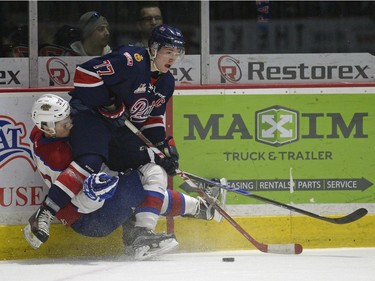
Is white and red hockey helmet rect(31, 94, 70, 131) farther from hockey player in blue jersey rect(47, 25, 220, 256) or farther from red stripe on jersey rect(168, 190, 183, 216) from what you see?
red stripe on jersey rect(168, 190, 183, 216)

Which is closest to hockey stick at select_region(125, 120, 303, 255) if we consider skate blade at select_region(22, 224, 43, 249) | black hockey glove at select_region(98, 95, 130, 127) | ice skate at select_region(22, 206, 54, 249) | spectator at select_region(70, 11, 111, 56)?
black hockey glove at select_region(98, 95, 130, 127)

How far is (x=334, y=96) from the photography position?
19.7 ft

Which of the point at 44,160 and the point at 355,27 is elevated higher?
the point at 355,27

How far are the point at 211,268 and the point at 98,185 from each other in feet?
2.21

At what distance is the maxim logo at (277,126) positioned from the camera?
19.6 ft

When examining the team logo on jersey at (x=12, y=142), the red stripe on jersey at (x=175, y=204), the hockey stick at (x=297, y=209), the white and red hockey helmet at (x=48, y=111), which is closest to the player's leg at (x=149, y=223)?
the red stripe on jersey at (x=175, y=204)

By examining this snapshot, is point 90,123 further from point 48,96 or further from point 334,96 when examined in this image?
point 334,96

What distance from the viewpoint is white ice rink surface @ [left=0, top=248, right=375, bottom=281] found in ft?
16.4

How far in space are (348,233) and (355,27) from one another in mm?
1114

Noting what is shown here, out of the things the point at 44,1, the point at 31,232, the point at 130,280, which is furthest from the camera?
the point at 44,1

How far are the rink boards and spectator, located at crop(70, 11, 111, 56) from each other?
473 mm

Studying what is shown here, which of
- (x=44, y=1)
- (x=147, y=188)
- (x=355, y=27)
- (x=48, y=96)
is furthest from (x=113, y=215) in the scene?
(x=355, y=27)

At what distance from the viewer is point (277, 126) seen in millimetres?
5992

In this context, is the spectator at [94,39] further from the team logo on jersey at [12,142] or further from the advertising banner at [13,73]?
the team logo on jersey at [12,142]
